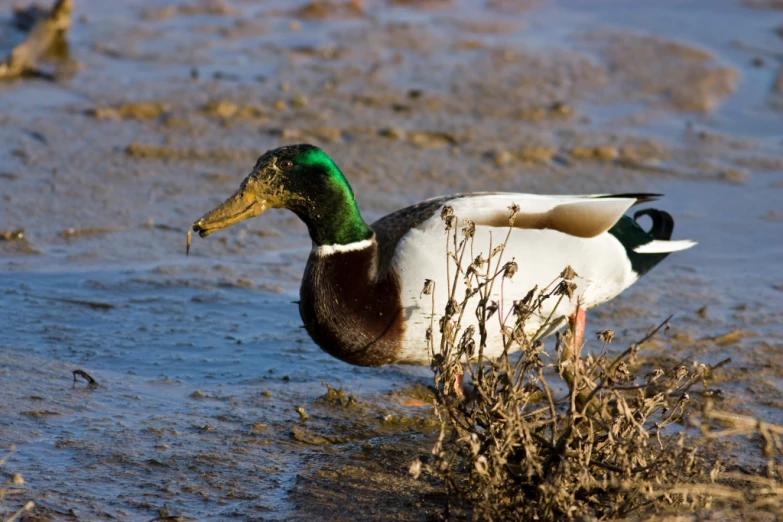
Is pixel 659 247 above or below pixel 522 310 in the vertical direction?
above

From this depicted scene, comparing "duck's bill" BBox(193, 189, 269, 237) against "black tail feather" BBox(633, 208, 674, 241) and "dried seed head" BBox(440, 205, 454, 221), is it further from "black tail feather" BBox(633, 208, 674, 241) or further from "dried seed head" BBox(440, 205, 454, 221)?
"black tail feather" BBox(633, 208, 674, 241)

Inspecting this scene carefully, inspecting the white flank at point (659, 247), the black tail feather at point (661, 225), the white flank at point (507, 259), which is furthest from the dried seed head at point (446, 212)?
the black tail feather at point (661, 225)

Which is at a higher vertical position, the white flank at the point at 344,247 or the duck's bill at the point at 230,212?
the duck's bill at the point at 230,212

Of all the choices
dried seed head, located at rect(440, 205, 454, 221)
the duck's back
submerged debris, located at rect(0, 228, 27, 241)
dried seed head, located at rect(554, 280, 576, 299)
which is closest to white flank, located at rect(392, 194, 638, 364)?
the duck's back

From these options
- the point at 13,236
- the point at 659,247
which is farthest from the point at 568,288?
the point at 13,236

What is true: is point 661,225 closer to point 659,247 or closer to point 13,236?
point 659,247

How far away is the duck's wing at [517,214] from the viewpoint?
452 centimetres

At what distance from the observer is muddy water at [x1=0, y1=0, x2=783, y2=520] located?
419 cm

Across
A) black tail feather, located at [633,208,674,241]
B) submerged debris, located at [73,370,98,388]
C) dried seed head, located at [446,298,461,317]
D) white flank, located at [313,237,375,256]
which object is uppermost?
black tail feather, located at [633,208,674,241]

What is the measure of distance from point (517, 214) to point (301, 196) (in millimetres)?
933

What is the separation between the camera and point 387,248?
4.50m

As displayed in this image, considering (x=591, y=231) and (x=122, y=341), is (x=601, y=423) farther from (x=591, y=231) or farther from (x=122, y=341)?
(x=122, y=341)

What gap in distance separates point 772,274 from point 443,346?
338 cm

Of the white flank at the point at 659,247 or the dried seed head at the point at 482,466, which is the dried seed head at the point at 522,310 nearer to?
the dried seed head at the point at 482,466
